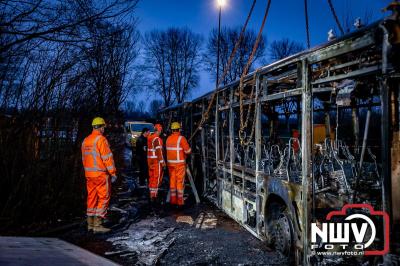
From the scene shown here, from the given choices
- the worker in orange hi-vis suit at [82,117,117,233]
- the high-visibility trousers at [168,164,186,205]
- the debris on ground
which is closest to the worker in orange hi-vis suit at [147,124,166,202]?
the high-visibility trousers at [168,164,186,205]

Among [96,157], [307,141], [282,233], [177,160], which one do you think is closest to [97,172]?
[96,157]

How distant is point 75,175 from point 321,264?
17.8 ft

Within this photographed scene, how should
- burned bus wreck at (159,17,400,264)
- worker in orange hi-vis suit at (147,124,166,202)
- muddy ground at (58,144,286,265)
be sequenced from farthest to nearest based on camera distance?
worker in orange hi-vis suit at (147,124,166,202) < muddy ground at (58,144,286,265) < burned bus wreck at (159,17,400,264)

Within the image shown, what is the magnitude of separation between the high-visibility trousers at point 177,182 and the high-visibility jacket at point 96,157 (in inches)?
80.1

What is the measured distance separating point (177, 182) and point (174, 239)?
2.21m

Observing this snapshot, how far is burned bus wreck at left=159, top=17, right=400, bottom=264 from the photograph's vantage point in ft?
9.40

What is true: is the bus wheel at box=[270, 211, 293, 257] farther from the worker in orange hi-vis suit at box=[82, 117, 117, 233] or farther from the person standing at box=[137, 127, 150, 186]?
the person standing at box=[137, 127, 150, 186]

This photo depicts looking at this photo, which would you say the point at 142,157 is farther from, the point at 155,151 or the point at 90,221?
the point at 90,221

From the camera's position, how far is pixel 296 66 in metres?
4.25

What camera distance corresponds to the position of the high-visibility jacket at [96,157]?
18.9 feet

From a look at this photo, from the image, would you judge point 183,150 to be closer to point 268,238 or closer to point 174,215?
point 174,215

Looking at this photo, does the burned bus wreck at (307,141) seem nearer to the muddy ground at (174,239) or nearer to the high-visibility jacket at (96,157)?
the muddy ground at (174,239)

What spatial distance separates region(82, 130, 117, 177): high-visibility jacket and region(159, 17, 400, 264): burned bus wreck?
7.86ft

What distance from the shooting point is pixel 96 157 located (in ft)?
18.9
